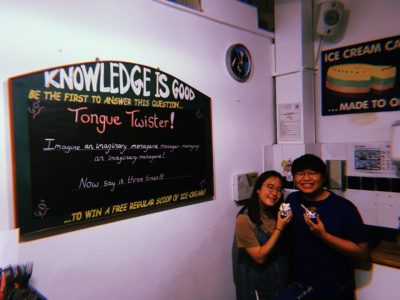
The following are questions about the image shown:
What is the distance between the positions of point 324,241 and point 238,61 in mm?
1453

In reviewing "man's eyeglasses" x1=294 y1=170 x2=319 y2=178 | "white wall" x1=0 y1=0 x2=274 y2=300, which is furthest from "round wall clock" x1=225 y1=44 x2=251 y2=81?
"man's eyeglasses" x1=294 y1=170 x2=319 y2=178

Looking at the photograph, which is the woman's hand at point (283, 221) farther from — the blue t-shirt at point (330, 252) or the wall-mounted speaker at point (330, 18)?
the wall-mounted speaker at point (330, 18)

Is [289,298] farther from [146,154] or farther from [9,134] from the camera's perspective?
[9,134]

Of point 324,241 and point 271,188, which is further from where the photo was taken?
A: point 271,188

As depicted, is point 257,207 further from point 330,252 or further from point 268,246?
point 330,252

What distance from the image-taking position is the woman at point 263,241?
6.03 feet

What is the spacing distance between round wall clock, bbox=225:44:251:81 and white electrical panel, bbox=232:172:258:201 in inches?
30.8

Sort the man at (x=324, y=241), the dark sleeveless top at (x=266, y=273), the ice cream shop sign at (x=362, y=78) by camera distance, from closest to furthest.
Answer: the man at (x=324, y=241) < the dark sleeveless top at (x=266, y=273) < the ice cream shop sign at (x=362, y=78)

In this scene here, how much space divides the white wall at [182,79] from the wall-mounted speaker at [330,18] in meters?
0.46

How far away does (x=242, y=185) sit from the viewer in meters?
2.37

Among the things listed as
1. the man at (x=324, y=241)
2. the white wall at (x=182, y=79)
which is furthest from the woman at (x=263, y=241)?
the white wall at (x=182, y=79)

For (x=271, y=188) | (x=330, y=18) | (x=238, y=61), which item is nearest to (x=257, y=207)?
(x=271, y=188)

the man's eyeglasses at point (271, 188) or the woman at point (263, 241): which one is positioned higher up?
the man's eyeglasses at point (271, 188)

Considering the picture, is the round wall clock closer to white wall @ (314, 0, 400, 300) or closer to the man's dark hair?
white wall @ (314, 0, 400, 300)
